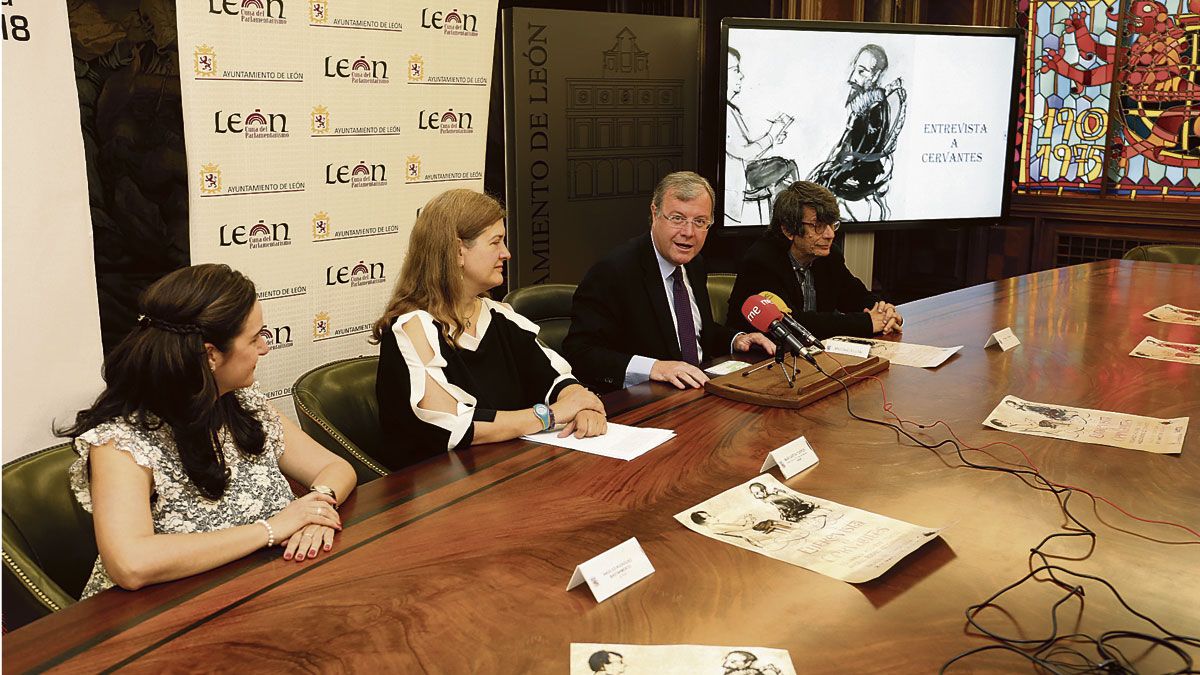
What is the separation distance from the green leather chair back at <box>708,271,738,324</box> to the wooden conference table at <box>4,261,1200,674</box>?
4.96ft

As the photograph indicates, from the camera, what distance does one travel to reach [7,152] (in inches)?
111

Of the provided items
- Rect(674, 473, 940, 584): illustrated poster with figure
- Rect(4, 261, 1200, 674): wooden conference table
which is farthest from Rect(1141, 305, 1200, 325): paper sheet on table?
Rect(674, 473, 940, 584): illustrated poster with figure

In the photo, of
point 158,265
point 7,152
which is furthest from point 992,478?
point 158,265

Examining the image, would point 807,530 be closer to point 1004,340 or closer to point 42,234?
point 1004,340

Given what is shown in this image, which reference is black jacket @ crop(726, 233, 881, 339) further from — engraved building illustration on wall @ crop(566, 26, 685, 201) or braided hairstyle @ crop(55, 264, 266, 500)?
braided hairstyle @ crop(55, 264, 266, 500)

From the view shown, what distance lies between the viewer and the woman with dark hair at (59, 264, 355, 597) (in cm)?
156

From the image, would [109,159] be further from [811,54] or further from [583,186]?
[811,54]

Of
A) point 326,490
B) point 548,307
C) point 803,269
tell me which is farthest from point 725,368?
point 326,490

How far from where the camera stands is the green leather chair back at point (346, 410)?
7.56 feet

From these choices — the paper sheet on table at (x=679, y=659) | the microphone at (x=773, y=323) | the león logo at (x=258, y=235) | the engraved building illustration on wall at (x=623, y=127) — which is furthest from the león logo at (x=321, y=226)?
the paper sheet on table at (x=679, y=659)

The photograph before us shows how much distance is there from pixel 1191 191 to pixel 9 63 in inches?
240

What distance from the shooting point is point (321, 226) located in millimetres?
3748

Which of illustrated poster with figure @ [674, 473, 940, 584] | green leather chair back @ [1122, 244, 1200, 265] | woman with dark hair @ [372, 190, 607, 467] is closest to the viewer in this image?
illustrated poster with figure @ [674, 473, 940, 584]

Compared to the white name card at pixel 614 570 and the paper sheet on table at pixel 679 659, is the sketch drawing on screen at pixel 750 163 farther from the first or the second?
the paper sheet on table at pixel 679 659
